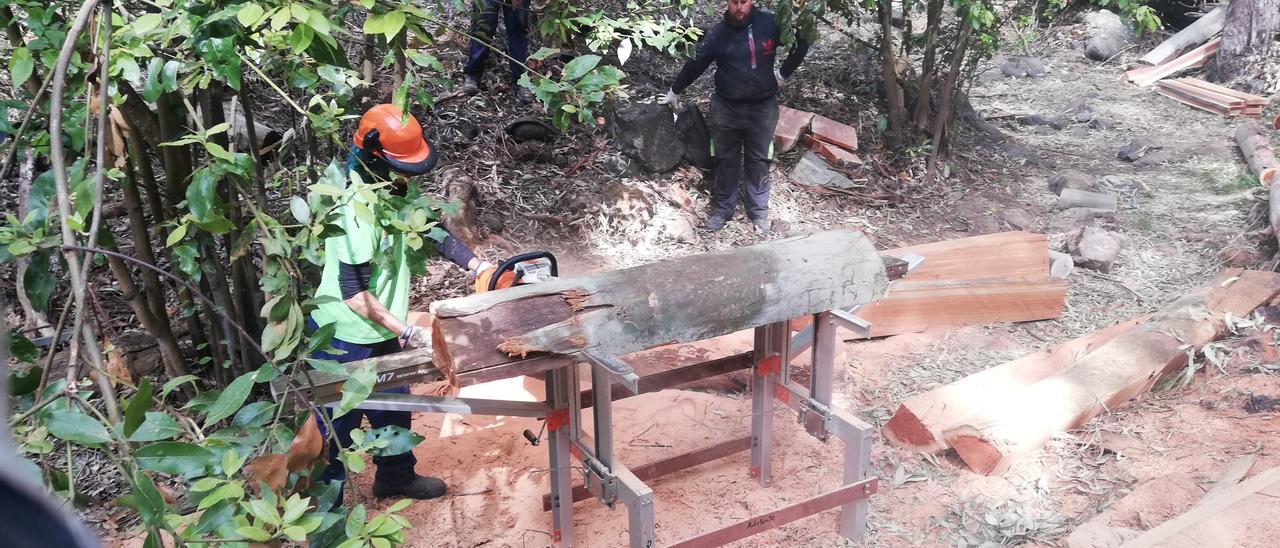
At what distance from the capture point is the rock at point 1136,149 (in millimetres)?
8883

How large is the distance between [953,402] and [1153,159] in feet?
20.4

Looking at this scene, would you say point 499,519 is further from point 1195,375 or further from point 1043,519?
point 1195,375

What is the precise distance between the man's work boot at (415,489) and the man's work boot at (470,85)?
4.35 meters

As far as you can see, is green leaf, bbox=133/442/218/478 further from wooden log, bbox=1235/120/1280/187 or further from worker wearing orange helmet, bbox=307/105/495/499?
wooden log, bbox=1235/120/1280/187

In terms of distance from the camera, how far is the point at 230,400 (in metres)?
1.67

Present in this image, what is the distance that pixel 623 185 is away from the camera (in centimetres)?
727

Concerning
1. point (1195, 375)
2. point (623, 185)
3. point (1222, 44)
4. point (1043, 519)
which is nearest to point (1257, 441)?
point (1195, 375)

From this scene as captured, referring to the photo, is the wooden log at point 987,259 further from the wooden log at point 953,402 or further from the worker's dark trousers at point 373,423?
the worker's dark trousers at point 373,423

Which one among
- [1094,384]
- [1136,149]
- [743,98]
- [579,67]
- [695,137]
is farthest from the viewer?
[1136,149]

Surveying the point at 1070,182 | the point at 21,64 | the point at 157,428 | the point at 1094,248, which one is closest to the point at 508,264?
the point at 21,64

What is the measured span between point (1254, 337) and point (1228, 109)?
21.7 feet

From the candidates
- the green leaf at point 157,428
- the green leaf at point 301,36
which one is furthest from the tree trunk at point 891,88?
the green leaf at point 157,428

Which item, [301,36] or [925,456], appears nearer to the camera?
[301,36]

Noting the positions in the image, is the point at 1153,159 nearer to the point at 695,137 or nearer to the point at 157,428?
the point at 695,137
